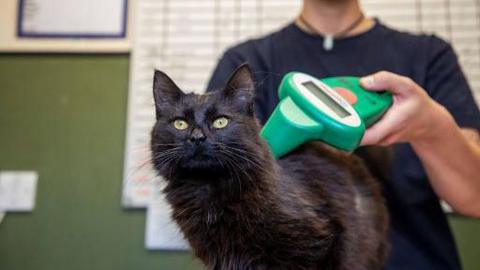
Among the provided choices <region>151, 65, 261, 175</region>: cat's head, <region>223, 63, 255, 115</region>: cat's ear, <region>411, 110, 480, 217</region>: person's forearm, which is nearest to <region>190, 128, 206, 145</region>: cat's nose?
<region>151, 65, 261, 175</region>: cat's head

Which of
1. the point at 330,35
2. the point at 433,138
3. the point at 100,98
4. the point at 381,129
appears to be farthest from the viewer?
the point at 100,98

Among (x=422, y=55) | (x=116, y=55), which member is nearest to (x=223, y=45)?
(x=116, y=55)

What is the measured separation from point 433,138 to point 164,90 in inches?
19.4

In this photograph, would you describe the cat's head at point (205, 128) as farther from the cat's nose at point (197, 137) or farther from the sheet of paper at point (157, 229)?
the sheet of paper at point (157, 229)

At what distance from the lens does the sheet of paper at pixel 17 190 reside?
1343 mm

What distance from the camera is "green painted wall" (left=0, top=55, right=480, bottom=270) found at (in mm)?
1313

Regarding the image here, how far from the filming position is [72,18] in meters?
1.43

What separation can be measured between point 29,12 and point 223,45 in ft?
2.19

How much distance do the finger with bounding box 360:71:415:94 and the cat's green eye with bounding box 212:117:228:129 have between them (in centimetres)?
23

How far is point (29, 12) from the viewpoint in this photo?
1.45 m

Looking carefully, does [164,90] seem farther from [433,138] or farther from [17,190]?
[17,190]

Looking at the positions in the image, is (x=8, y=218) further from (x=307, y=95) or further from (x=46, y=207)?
(x=307, y=95)

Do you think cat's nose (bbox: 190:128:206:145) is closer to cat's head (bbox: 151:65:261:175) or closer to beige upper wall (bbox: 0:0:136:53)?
cat's head (bbox: 151:65:261:175)

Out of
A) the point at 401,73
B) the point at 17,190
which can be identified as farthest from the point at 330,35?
the point at 17,190
